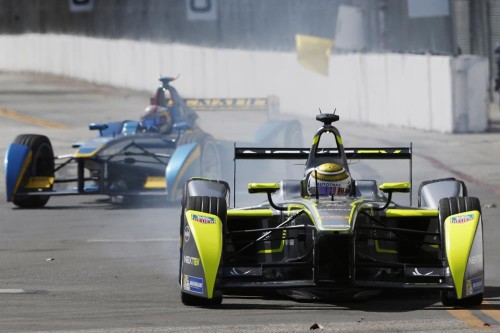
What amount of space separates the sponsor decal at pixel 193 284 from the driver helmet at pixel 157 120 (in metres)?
9.85

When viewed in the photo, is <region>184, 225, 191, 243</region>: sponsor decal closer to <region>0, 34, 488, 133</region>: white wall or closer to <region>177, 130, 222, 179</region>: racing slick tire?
<region>177, 130, 222, 179</region>: racing slick tire

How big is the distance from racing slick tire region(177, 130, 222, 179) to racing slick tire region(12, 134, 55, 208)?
180 centimetres

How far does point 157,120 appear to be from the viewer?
66.7 ft

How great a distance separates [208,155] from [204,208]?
8.44 meters

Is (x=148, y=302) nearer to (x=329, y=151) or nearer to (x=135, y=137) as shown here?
(x=329, y=151)

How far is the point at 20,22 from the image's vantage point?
5216cm

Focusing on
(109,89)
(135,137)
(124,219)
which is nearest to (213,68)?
(109,89)

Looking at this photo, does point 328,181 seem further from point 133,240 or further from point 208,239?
point 133,240

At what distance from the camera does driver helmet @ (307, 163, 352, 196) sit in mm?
11570

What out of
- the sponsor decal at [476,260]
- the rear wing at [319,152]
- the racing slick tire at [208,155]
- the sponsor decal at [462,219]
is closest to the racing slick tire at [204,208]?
the rear wing at [319,152]

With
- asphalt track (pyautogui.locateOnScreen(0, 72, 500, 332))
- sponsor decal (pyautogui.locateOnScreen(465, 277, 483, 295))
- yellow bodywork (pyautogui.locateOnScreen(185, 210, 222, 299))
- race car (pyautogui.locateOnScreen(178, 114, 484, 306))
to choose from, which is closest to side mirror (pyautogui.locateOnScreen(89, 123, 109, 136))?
asphalt track (pyautogui.locateOnScreen(0, 72, 500, 332))

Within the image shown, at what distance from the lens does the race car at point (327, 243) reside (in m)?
10.2

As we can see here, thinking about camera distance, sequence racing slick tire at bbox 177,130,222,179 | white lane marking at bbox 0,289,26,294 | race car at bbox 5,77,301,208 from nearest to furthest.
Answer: white lane marking at bbox 0,289,26,294 < race car at bbox 5,77,301,208 < racing slick tire at bbox 177,130,222,179

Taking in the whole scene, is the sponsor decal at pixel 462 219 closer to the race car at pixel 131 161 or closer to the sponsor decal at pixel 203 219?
the sponsor decal at pixel 203 219
